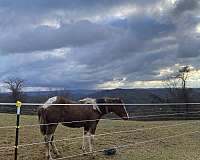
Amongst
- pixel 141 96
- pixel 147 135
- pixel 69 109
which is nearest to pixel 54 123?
pixel 69 109

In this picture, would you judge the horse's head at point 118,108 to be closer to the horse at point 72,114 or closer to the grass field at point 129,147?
the horse at point 72,114

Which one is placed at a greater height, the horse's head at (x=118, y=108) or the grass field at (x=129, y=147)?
the horse's head at (x=118, y=108)

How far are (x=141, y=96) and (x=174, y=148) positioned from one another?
4097 cm

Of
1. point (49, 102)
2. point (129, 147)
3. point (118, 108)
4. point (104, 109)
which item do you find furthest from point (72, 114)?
point (129, 147)

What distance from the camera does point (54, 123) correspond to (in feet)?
30.3

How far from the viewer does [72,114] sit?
9867 mm

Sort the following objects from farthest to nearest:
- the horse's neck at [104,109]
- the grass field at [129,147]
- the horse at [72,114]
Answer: the horse's neck at [104,109] < the grass field at [129,147] < the horse at [72,114]

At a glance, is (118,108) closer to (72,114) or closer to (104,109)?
(104,109)

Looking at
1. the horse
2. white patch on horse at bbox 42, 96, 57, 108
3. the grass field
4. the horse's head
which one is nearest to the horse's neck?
the horse

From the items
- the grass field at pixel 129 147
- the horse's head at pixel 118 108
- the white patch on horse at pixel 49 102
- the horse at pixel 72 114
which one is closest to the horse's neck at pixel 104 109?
the horse at pixel 72 114

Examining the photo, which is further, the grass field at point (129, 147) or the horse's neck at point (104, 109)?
the horse's neck at point (104, 109)

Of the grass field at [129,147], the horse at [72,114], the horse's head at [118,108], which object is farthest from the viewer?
the horse's head at [118,108]

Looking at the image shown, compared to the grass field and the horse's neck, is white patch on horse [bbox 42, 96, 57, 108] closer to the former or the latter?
the grass field

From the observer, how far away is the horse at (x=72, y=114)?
9.31m
